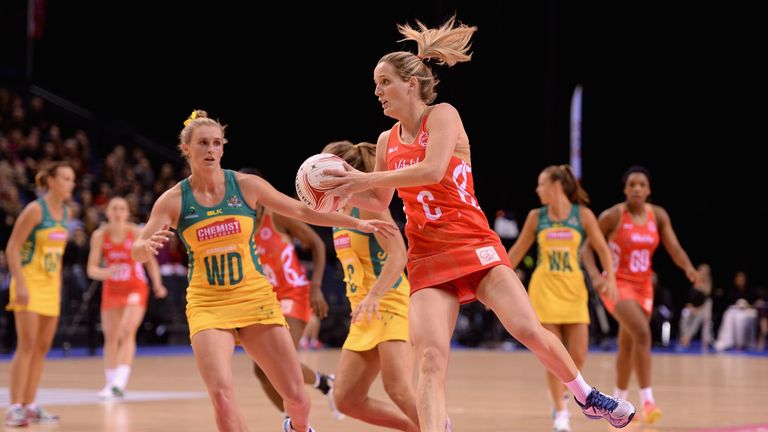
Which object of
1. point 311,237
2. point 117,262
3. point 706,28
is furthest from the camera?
point 706,28

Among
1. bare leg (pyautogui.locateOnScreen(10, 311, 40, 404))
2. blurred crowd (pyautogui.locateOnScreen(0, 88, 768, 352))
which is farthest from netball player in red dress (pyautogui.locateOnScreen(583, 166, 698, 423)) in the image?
blurred crowd (pyautogui.locateOnScreen(0, 88, 768, 352))

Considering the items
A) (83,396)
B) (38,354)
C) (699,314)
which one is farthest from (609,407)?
(699,314)

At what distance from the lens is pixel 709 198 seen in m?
23.8

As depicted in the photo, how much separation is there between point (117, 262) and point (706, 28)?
15.9m

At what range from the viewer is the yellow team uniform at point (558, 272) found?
8463mm

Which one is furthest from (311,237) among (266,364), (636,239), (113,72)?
(113,72)

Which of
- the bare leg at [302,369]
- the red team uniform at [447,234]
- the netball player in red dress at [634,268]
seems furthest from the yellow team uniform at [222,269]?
the netball player in red dress at [634,268]

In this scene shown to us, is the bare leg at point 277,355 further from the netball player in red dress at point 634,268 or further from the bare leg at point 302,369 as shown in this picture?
the netball player in red dress at point 634,268

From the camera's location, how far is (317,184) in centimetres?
489

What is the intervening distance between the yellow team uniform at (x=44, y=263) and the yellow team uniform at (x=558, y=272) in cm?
403

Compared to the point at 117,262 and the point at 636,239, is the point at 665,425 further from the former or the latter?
the point at 117,262

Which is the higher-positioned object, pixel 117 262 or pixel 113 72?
pixel 113 72

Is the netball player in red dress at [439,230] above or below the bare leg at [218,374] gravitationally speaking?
above

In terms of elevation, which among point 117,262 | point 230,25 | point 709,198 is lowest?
point 117,262
